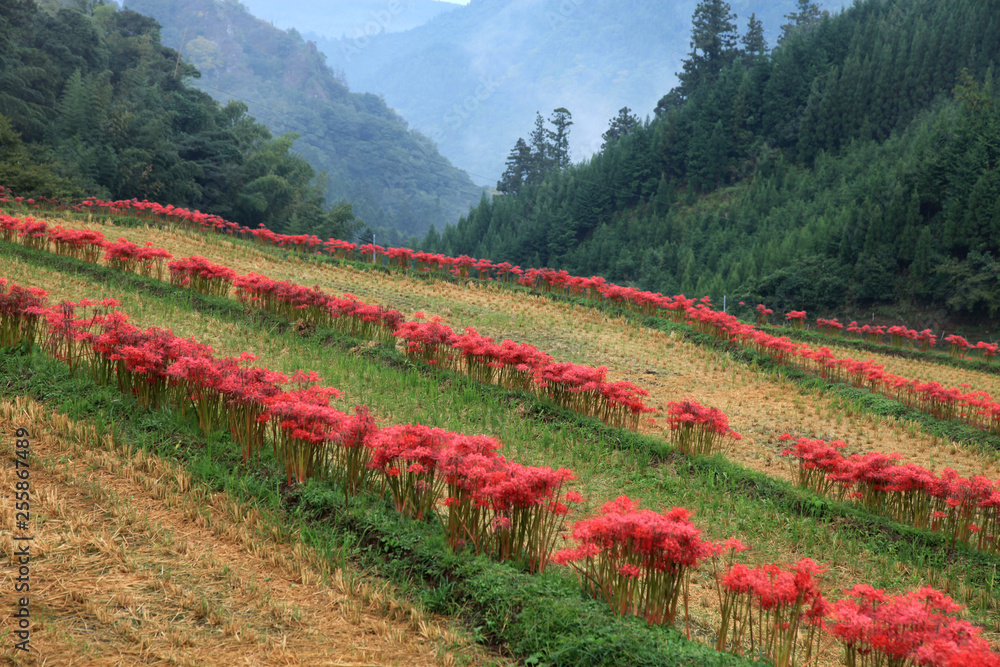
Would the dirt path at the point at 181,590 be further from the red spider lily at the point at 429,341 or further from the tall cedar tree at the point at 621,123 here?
the tall cedar tree at the point at 621,123

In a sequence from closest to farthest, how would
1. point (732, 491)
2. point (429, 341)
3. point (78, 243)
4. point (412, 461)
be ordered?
1. point (412, 461)
2. point (732, 491)
3. point (429, 341)
4. point (78, 243)

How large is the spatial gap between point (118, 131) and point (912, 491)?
38.8m

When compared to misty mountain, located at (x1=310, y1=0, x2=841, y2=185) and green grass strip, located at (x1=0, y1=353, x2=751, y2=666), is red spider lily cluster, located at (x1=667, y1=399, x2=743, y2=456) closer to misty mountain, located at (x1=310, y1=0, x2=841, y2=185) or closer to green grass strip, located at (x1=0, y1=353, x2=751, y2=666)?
green grass strip, located at (x1=0, y1=353, x2=751, y2=666)

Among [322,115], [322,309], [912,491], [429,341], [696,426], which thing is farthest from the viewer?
[322,115]

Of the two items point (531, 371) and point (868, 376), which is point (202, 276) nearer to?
point (531, 371)

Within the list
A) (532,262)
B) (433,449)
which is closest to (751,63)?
(532,262)

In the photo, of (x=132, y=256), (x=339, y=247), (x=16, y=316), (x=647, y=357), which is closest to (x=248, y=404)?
(x=16, y=316)

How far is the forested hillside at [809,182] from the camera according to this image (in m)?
27.2

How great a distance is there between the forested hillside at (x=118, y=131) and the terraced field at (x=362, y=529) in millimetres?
21645

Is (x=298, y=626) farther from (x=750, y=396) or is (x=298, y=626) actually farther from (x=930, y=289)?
(x=930, y=289)

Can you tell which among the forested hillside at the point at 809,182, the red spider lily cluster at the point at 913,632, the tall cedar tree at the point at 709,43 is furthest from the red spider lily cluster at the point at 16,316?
the tall cedar tree at the point at 709,43

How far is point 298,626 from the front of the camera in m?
3.83

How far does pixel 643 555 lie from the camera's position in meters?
4.14

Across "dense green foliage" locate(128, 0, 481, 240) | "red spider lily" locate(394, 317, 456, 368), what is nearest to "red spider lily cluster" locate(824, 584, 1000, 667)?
"red spider lily" locate(394, 317, 456, 368)
